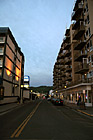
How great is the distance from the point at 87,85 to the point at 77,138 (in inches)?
810

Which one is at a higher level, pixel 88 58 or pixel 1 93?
pixel 88 58

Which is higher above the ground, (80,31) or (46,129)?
(80,31)

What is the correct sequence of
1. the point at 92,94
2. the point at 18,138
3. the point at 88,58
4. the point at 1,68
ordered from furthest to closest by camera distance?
the point at 1,68
the point at 88,58
the point at 92,94
the point at 18,138

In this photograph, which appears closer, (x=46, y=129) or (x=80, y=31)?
(x=46, y=129)

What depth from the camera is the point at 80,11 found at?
3083 cm

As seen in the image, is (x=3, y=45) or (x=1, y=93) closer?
(x=1, y=93)

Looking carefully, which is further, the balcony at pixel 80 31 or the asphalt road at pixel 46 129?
the balcony at pixel 80 31

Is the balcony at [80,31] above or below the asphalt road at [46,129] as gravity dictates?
above

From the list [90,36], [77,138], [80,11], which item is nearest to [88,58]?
[90,36]

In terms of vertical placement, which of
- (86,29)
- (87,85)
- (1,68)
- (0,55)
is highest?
(86,29)

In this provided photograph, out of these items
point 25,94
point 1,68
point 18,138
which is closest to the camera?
point 18,138

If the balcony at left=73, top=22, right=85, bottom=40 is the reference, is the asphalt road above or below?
below

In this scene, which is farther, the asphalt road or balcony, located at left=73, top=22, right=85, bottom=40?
Answer: balcony, located at left=73, top=22, right=85, bottom=40

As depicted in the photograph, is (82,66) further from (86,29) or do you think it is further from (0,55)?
(0,55)
